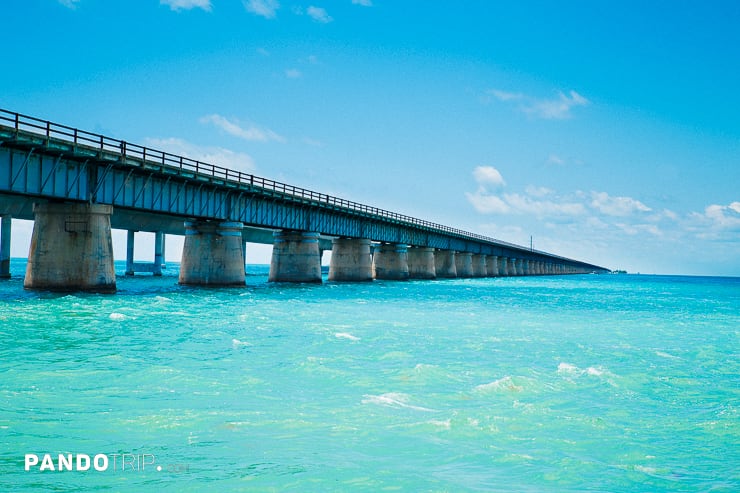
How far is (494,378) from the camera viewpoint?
1495 cm

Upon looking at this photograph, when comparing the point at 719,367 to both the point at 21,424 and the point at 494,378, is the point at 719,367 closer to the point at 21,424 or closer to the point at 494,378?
the point at 494,378

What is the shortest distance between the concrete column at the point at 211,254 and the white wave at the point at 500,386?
42.7 m

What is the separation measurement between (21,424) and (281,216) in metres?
54.1

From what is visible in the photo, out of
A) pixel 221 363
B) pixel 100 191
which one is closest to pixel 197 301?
pixel 100 191

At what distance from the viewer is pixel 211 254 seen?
5488cm

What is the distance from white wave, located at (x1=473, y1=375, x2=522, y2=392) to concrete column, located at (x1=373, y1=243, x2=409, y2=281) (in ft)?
268

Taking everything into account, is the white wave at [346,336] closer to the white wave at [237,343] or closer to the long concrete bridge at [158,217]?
the white wave at [237,343]

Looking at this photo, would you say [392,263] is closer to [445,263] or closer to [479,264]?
[445,263]

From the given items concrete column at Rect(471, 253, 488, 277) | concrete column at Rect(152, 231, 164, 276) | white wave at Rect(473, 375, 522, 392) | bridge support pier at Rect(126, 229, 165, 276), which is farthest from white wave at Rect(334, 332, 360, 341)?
concrete column at Rect(471, 253, 488, 277)

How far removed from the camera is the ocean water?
26.3ft

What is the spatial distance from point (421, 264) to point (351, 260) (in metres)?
26.2

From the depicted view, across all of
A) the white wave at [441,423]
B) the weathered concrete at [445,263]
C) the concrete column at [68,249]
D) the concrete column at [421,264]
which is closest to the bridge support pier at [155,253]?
the concrete column at [421,264]

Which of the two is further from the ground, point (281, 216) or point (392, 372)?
point (281, 216)

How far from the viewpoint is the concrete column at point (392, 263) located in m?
96.3
